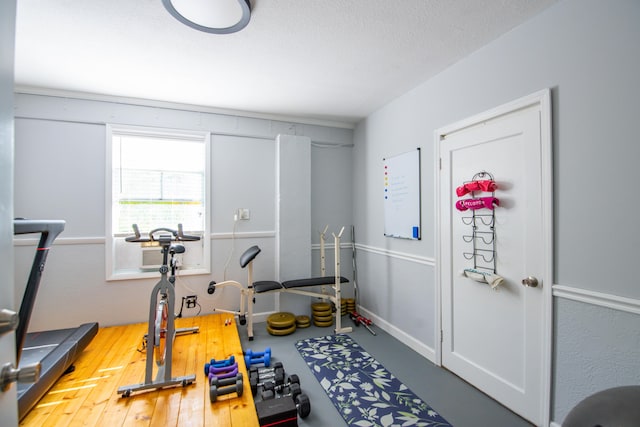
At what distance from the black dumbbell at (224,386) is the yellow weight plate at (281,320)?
1090 mm

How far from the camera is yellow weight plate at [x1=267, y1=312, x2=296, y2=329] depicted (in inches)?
122

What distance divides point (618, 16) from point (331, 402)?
278cm

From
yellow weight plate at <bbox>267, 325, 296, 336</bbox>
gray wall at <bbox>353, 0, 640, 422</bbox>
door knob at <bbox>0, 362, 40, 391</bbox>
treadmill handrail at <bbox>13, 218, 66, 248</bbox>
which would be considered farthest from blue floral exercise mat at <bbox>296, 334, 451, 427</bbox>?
treadmill handrail at <bbox>13, 218, 66, 248</bbox>

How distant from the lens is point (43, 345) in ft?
7.22

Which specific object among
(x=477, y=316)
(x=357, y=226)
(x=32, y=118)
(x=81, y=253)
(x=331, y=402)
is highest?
(x=32, y=118)

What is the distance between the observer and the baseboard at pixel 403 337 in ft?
8.50

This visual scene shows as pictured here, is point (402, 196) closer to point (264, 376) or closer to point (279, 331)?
point (279, 331)

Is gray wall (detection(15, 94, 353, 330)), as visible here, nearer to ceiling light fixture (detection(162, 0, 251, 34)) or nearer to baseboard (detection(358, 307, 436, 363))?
baseboard (detection(358, 307, 436, 363))

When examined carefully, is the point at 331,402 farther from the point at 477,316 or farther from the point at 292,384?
the point at 477,316

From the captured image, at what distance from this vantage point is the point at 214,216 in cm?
335

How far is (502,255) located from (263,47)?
90.1 inches

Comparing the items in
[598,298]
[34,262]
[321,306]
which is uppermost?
[34,262]

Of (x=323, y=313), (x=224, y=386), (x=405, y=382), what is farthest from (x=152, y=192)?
(x=405, y=382)

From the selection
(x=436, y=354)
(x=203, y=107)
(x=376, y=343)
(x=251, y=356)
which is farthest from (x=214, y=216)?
(x=436, y=354)
